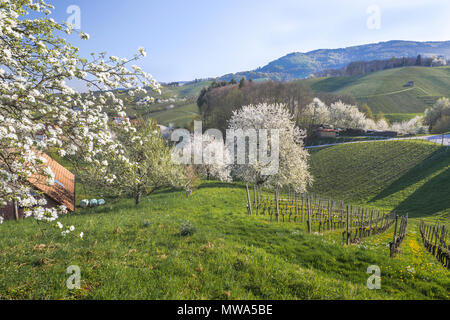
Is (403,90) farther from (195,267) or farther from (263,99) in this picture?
(195,267)

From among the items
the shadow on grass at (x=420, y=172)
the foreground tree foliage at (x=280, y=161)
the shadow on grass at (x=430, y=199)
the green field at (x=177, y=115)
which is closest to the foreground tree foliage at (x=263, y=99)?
the green field at (x=177, y=115)

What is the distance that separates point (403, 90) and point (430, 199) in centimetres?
17411

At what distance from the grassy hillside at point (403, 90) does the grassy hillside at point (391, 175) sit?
106891mm

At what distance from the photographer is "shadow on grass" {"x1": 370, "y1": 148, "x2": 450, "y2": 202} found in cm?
4019

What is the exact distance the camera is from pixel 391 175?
148ft

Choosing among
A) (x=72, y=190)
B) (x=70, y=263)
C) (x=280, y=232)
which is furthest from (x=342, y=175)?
(x=70, y=263)

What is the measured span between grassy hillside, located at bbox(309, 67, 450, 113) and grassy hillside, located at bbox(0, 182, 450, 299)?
160865 millimetres

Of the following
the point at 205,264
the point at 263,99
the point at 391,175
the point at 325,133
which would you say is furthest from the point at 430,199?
the point at 263,99

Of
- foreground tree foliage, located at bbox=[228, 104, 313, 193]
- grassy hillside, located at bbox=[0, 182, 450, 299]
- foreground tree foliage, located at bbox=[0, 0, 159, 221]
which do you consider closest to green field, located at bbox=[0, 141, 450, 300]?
grassy hillside, located at bbox=[0, 182, 450, 299]

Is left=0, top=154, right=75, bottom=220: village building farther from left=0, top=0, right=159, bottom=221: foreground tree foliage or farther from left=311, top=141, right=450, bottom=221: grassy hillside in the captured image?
left=311, top=141, right=450, bottom=221: grassy hillside

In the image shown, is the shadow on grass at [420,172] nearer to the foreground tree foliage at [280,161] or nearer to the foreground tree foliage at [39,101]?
the foreground tree foliage at [280,161]

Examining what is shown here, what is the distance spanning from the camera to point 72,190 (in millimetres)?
30781
